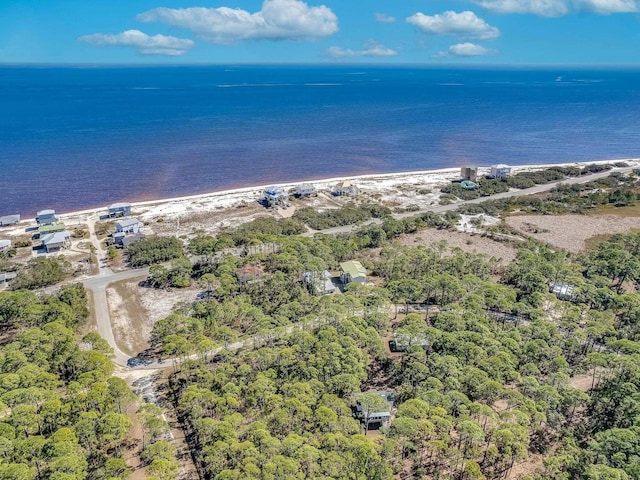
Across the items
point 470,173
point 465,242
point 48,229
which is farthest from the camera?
point 470,173

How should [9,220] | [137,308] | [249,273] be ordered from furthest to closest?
[9,220]
[249,273]
[137,308]

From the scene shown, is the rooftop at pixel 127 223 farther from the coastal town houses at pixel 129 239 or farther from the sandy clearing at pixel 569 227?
the sandy clearing at pixel 569 227

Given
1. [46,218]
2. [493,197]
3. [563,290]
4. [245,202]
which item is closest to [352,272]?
[563,290]

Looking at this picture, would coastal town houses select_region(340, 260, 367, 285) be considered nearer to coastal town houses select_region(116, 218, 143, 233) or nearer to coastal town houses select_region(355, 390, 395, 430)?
coastal town houses select_region(355, 390, 395, 430)

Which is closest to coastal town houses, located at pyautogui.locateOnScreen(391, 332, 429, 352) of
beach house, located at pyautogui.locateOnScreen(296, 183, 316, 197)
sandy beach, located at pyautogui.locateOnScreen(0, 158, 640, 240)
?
sandy beach, located at pyautogui.locateOnScreen(0, 158, 640, 240)

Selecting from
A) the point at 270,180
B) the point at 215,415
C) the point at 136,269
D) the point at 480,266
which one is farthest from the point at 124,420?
the point at 270,180

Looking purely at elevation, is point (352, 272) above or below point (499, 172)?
below

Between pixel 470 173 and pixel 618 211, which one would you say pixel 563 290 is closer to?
pixel 618 211

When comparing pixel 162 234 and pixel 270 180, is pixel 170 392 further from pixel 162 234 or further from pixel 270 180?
pixel 270 180
